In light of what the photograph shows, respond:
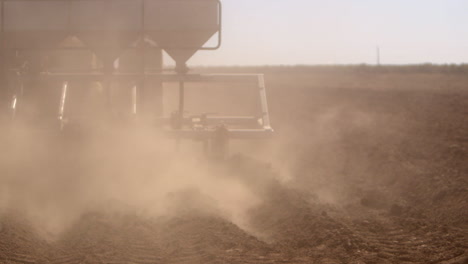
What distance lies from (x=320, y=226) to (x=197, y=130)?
10.9ft

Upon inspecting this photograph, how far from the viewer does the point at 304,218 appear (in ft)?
26.3

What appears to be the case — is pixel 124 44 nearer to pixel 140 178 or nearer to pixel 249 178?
pixel 140 178

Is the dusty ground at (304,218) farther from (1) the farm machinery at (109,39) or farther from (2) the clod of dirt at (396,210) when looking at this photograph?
(1) the farm machinery at (109,39)

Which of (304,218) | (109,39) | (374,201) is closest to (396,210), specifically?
(374,201)

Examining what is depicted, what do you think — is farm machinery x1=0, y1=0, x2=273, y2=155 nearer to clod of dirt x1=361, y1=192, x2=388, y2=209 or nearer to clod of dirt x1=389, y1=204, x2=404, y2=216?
clod of dirt x1=361, y1=192, x2=388, y2=209

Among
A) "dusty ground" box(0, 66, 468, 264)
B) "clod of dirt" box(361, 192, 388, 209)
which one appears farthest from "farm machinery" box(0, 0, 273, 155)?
"clod of dirt" box(361, 192, 388, 209)

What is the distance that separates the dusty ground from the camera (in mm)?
6512

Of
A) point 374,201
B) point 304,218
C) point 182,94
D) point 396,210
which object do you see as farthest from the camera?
point 182,94

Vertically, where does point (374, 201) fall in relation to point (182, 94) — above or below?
below

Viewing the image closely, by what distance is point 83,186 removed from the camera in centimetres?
954

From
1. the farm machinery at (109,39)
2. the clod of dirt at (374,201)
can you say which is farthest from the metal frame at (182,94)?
the clod of dirt at (374,201)

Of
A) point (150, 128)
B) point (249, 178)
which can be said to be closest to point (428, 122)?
point (249, 178)

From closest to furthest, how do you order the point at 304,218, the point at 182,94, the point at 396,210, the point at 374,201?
the point at 304,218 → the point at 396,210 → the point at 374,201 → the point at 182,94

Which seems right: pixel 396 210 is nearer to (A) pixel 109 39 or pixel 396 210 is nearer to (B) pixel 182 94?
(B) pixel 182 94
